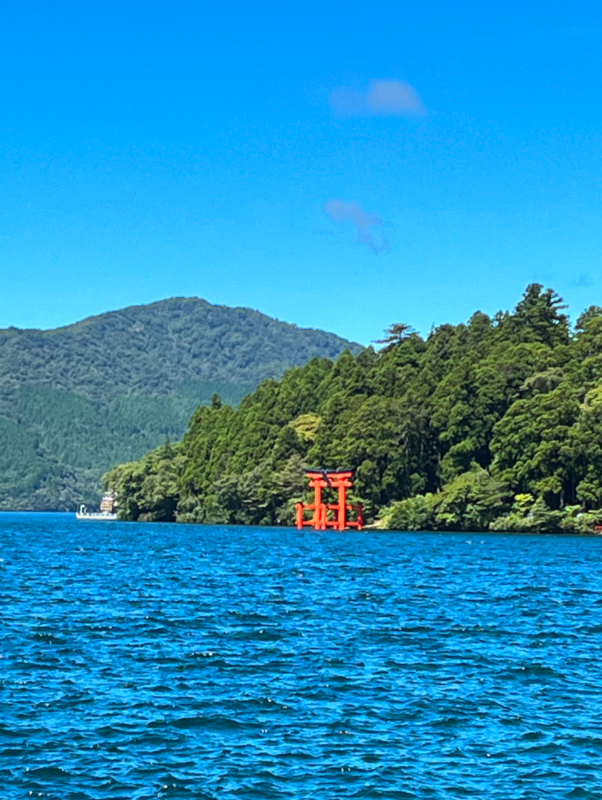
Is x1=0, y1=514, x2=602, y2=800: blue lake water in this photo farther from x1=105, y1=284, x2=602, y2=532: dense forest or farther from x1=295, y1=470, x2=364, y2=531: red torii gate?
x1=295, y1=470, x2=364, y2=531: red torii gate

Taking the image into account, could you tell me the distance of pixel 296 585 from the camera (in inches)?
2234

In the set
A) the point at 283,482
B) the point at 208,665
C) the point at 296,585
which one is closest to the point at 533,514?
the point at 283,482

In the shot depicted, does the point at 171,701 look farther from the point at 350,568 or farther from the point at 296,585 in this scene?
the point at 350,568

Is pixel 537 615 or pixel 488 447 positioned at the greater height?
pixel 488 447

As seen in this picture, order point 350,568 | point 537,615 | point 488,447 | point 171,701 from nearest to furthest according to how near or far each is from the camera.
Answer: point 171,701
point 537,615
point 350,568
point 488,447

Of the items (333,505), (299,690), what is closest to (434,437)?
(333,505)

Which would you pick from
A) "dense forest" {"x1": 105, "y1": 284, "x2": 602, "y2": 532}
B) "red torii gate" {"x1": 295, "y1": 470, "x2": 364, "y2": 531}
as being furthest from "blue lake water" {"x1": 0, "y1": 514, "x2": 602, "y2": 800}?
"red torii gate" {"x1": 295, "y1": 470, "x2": 364, "y2": 531}

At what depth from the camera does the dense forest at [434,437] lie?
125 m

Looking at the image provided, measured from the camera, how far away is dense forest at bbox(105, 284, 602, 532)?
125312 millimetres

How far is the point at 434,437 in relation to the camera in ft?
487

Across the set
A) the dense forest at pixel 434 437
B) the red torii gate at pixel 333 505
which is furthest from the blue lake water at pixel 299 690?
the red torii gate at pixel 333 505

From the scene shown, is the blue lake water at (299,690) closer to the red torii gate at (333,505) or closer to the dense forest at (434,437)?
the dense forest at (434,437)

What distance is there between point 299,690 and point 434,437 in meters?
120

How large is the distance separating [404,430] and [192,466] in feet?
180
